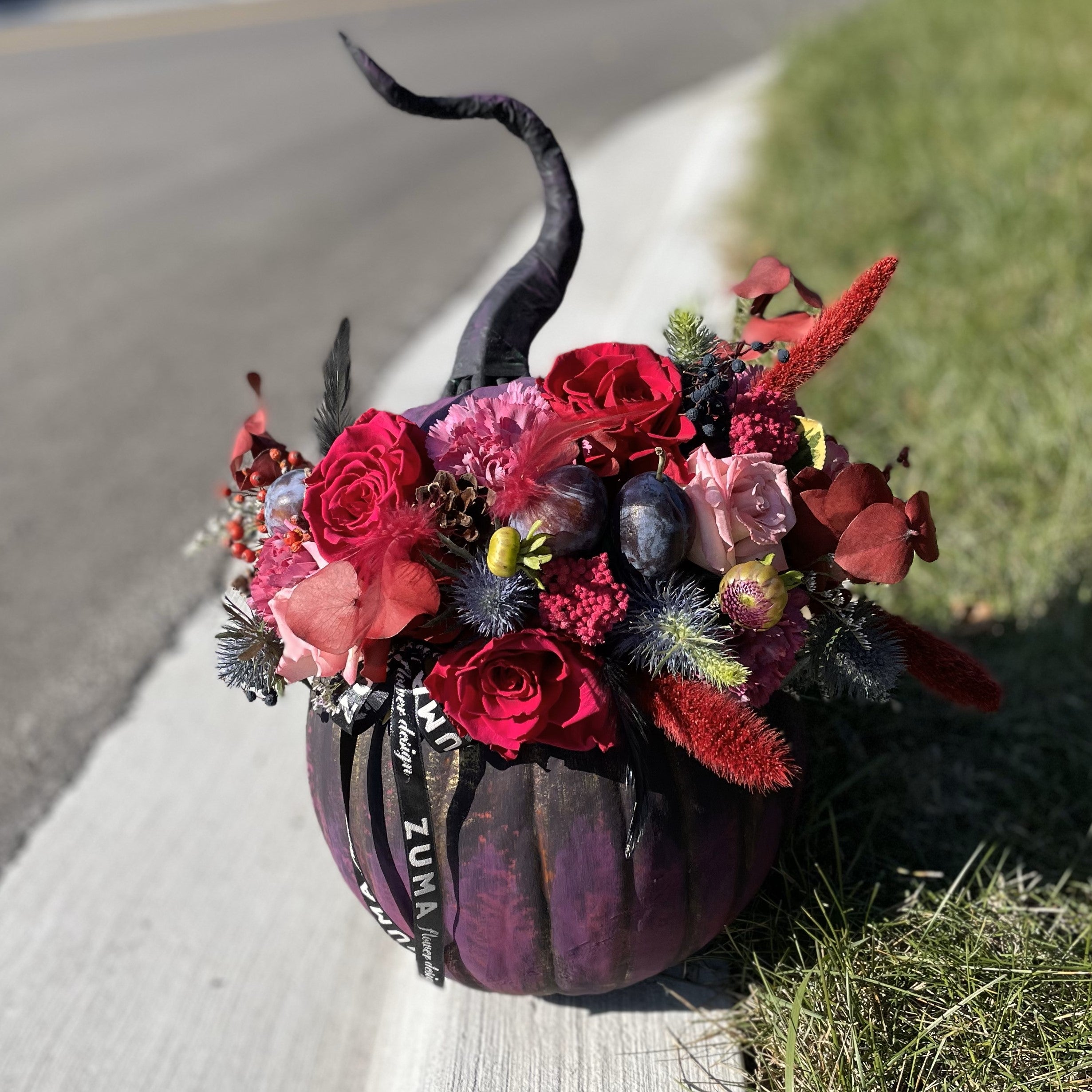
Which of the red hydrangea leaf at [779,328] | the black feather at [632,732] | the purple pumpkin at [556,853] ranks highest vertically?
the red hydrangea leaf at [779,328]

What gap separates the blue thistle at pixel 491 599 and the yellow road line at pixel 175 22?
13.6 metres

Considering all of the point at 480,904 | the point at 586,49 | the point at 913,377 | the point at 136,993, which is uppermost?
the point at 480,904

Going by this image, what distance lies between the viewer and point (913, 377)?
352 cm

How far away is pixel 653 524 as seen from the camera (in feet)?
4.11

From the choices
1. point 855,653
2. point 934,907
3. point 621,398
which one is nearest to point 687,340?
point 621,398

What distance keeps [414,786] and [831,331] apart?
2.77 ft

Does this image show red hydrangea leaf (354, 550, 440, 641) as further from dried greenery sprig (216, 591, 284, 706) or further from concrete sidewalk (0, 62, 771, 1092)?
concrete sidewalk (0, 62, 771, 1092)

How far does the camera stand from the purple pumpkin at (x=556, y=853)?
1.36 metres

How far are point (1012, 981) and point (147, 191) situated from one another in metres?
6.99

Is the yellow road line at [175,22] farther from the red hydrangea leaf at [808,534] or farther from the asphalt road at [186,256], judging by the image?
the red hydrangea leaf at [808,534]

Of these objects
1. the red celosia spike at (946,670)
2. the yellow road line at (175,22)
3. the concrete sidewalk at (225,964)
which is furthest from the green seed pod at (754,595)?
the yellow road line at (175,22)

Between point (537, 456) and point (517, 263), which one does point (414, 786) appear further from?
point (517, 263)

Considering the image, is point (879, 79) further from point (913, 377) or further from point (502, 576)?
point (502, 576)

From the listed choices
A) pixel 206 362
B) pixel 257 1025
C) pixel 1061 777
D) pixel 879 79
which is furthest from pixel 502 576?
pixel 879 79
